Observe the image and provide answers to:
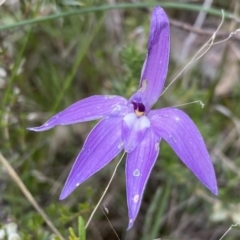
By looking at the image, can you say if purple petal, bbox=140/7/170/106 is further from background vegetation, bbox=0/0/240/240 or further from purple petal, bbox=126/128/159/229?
background vegetation, bbox=0/0/240/240

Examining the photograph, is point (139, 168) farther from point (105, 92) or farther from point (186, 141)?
point (105, 92)

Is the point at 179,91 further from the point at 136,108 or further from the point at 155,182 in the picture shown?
the point at 136,108

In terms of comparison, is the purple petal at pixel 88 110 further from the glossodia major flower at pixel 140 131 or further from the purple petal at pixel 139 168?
the purple petal at pixel 139 168

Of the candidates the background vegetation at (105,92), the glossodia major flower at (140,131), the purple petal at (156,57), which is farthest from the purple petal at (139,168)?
the background vegetation at (105,92)

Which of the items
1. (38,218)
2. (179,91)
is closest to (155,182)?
(179,91)

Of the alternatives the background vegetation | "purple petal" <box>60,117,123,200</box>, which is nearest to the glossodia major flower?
"purple petal" <box>60,117,123,200</box>
